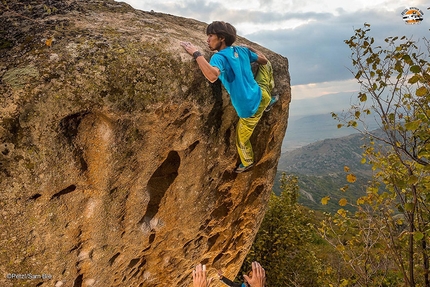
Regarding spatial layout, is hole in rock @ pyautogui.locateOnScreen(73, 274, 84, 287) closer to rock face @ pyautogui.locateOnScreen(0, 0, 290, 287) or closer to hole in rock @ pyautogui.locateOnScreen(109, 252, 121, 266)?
rock face @ pyautogui.locateOnScreen(0, 0, 290, 287)

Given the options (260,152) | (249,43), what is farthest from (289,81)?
(260,152)

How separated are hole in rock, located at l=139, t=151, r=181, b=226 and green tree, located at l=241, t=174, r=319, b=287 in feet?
44.0

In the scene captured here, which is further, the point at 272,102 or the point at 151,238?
the point at 272,102

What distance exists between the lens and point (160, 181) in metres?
7.96

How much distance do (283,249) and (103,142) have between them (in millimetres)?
17532

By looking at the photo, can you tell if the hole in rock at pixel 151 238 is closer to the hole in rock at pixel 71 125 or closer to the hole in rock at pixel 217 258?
the hole in rock at pixel 217 258

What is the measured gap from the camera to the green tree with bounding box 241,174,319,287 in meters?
19.9

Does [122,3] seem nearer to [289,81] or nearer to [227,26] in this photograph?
[227,26]

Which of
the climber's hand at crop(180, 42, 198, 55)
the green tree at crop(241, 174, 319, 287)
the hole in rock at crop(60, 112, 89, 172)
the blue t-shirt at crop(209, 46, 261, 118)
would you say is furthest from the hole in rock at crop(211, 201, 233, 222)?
the green tree at crop(241, 174, 319, 287)

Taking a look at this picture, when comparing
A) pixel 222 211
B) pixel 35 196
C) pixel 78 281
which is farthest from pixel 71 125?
pixel 222 211

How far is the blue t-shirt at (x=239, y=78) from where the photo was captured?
24.1ft

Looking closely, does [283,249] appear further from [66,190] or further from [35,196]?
[35,196]

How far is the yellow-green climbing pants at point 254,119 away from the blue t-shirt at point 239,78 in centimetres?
24

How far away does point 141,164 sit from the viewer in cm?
704
